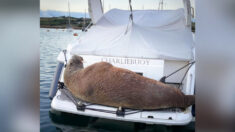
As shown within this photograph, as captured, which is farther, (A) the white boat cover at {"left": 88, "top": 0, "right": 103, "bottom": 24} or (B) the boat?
(A) the white boat cover at {"left": 88, "top": 0, "right": 103, "bottom": 24}

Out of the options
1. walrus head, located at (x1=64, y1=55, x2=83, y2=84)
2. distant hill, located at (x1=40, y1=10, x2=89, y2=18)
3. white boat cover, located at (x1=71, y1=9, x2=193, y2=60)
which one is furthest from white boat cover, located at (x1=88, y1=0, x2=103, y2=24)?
distant hill, located at (x1=40, y1=10, x2=89, y2=18)

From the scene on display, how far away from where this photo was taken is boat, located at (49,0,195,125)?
1.38m

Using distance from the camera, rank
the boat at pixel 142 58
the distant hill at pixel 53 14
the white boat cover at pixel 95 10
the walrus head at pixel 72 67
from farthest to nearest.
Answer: the white boat cover at pixel 95 10 → the walrus head at pixel 72 67 → the boat at pixel 142 58 → the distant hill at pixel 53 14

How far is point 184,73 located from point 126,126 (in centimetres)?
60

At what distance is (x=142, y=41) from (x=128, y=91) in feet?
1.72

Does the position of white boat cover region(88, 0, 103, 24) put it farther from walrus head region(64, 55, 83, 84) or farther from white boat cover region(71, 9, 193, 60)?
walrus head region(64, 55, 83, 84)

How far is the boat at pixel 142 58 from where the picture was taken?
4.54 feet

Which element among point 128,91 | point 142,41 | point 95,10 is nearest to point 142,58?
point 142,41

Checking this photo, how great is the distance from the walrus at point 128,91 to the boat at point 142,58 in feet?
0.14

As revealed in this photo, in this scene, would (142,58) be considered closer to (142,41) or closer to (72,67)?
(142,41)

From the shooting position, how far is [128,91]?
4.58 feet

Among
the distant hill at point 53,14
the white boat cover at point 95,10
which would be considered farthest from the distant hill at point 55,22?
the white boat cover at point 95,10

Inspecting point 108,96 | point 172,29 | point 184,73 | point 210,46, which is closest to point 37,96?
point 210,46

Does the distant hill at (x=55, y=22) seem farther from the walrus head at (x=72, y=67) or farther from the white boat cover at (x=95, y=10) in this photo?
the white boat cover at (x=95, y=10)
